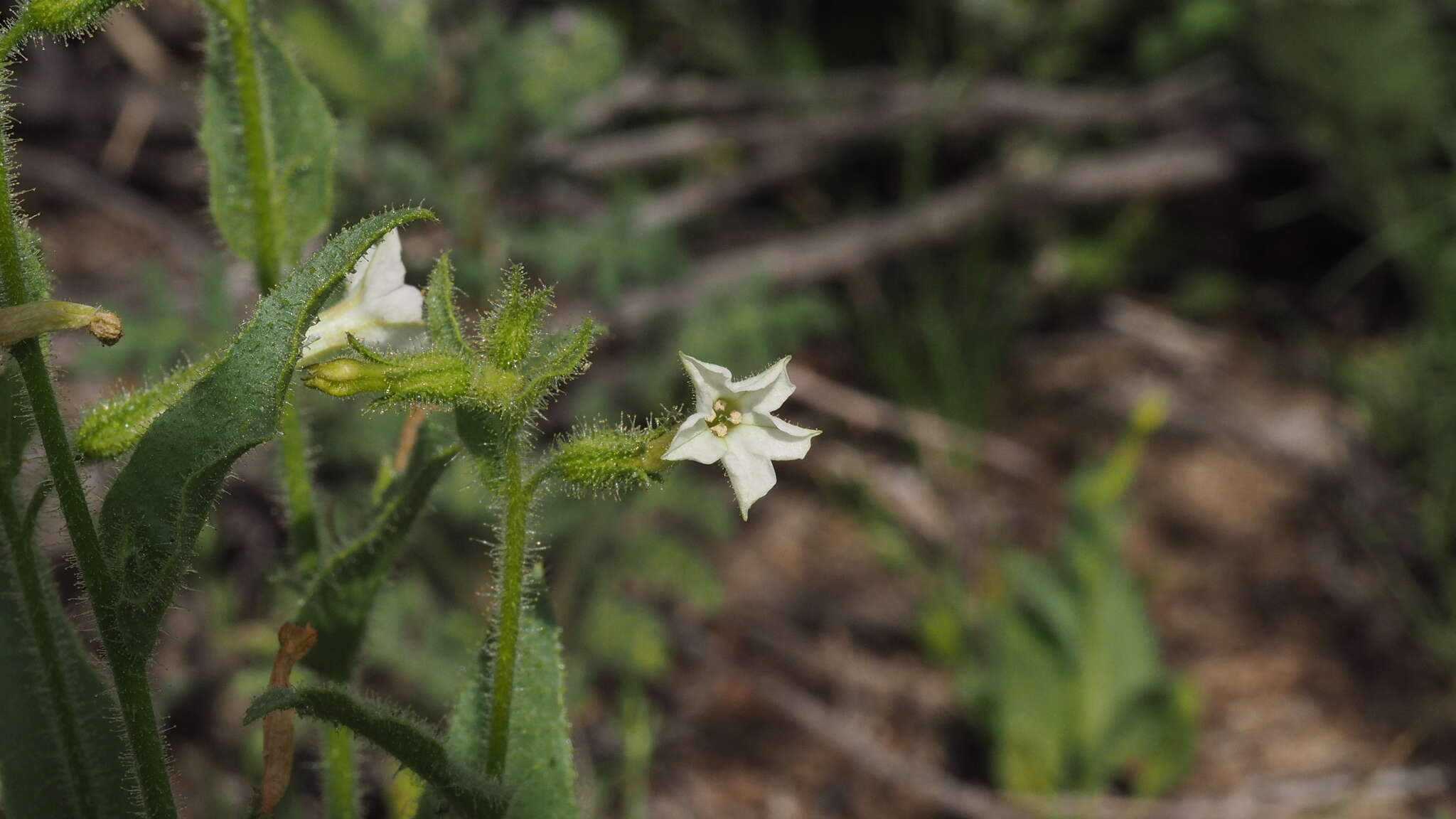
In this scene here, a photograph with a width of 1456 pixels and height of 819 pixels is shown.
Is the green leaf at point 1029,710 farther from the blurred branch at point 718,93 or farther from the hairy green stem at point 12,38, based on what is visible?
the hairy green stem at point 12,38

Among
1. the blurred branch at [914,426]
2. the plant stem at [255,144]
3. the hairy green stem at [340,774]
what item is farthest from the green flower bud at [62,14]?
the blurred branch at [914,426]

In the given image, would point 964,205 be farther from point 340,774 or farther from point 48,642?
point 48,642

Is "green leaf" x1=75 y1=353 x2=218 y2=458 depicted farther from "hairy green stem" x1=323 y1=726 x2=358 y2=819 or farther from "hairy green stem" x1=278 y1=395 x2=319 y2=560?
"hairy green stem" x1=323 y1=726 x2=358 y2=819

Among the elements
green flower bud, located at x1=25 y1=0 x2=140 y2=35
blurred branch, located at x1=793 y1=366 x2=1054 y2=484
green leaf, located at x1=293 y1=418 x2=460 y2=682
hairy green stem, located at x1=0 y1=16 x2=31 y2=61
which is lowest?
green leaf, located at x1=293 y1=418 x2=460 y2=682

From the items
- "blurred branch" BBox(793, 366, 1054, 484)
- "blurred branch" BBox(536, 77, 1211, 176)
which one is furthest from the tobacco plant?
"blurred branch" BBox(793, 366, 1054, 484)

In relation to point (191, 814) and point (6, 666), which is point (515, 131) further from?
point (6, 666)

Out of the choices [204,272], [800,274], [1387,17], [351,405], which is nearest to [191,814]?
[351,405]

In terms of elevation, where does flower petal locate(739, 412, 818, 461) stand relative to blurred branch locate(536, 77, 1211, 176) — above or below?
below

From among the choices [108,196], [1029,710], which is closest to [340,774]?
[1029,710]
